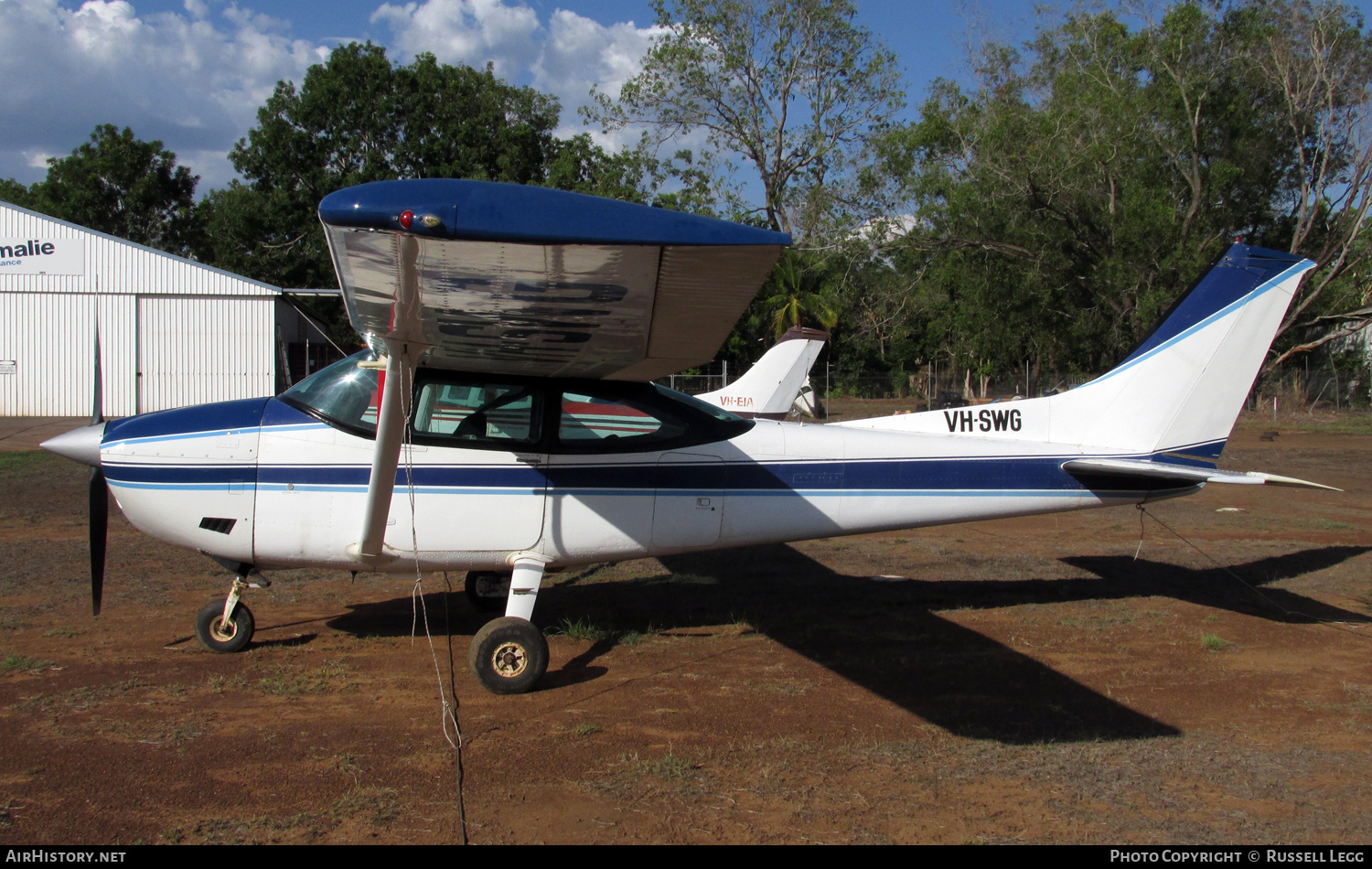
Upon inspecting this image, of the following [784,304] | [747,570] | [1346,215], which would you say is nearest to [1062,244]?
[1346,215]

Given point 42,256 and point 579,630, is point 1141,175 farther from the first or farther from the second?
point 42,256

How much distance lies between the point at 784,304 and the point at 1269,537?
1425 inches

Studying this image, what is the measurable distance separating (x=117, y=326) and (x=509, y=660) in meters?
26.0

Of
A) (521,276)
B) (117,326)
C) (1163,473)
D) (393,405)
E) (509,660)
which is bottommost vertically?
(509,660)

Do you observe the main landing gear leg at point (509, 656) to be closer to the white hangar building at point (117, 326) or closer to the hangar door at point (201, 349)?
the white hangar building at point (117, 326)

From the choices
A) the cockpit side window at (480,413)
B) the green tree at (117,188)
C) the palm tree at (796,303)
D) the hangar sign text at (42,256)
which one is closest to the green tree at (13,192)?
the green tree at (117,188)

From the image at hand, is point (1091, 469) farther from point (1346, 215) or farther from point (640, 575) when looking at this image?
point (1346, 215)

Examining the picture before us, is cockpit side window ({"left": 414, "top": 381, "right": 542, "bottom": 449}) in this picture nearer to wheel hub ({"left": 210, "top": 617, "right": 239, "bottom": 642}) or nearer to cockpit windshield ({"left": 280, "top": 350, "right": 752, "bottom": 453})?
cockpit windshield ({"left": 280, "top": 350, "right": 752, "bottom": 453})

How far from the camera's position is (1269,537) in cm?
988

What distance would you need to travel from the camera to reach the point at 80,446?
516cm

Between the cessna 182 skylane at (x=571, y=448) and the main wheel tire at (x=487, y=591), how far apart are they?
0.02m

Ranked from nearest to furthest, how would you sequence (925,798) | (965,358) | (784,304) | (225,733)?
1. (925,798)
2. (225,733)
3. (965,358)
4. (784,304)

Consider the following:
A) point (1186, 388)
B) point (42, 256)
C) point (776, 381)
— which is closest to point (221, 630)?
point (1186, 388)

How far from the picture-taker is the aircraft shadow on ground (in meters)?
4.80
